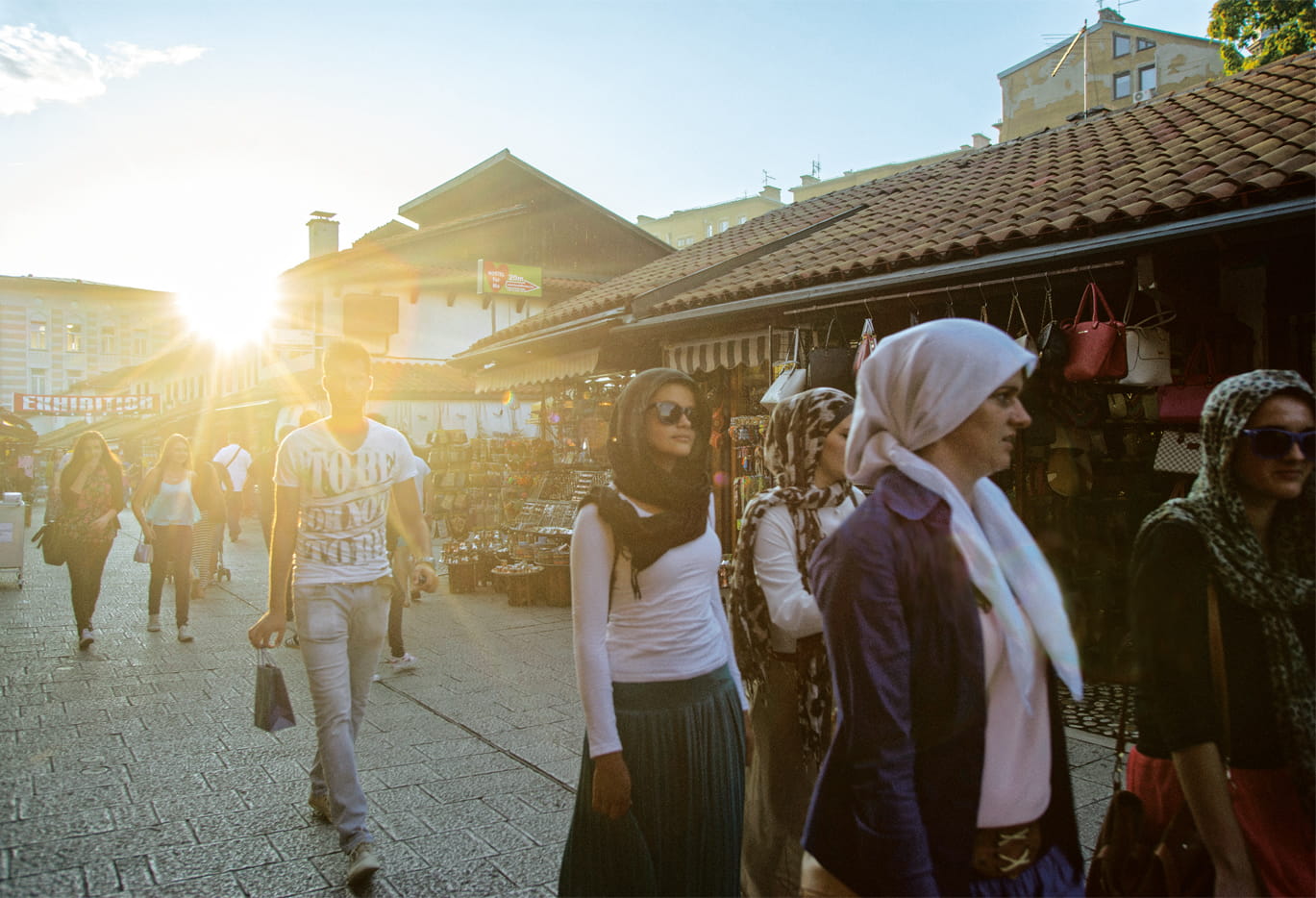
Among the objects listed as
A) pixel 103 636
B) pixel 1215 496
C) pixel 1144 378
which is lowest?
pixel 103 636

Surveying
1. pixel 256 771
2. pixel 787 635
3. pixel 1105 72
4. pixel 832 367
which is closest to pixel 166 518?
pixel 256 771

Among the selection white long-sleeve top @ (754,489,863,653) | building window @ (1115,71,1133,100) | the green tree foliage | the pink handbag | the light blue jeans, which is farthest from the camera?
building window @ (1115,71,1133,100)

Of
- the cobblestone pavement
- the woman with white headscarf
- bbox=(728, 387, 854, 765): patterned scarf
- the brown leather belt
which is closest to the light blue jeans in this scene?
the cobblestone pavement

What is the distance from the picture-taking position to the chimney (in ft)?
103

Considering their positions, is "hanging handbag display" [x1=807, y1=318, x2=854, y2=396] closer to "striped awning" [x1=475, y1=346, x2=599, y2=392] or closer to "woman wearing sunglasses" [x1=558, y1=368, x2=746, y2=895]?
"striped awning" [x1=475, y1=346, x2=599, y2=392]

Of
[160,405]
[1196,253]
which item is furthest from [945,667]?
[160,405]

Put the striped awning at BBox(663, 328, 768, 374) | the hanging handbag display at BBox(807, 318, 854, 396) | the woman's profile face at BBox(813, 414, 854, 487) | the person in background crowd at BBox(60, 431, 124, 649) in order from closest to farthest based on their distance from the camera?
the woman's profile face at BBox(813, 414, 854, 487)
the hanging handbag display at BBox(807, 318, 854, 396)
the person in background crowd at BBox(60, 431, 124, 649)
the striped awning at BBox(663, 328, 768, 374)

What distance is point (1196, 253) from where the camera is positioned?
564 cm

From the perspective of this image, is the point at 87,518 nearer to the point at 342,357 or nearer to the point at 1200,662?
the point at 342,357

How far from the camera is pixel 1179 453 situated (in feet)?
18.8

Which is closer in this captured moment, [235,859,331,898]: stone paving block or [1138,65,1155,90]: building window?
[235,859,331,898]: stone paving block

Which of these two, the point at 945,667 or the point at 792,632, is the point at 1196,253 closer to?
the point at 792,632

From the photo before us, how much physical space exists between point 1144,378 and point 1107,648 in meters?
2.45

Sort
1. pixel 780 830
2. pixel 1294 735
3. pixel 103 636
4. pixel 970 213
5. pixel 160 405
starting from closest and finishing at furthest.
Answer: pixel 1294 735 < pixel 780 830 < pixel 970 213 < pixel 103 636 < pixel 160 405
